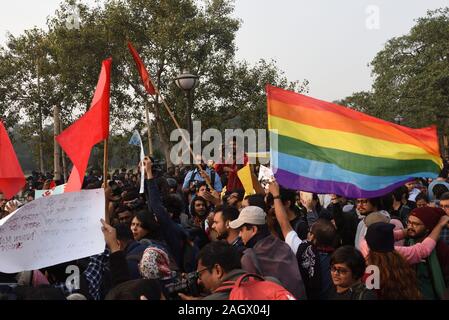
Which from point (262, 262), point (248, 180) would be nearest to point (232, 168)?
point (248, 180)

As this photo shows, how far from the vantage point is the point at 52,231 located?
359 cm

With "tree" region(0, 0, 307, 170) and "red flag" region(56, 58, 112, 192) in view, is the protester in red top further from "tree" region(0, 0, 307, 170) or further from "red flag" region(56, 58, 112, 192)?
"tree" region(0, 0, 307, 170)

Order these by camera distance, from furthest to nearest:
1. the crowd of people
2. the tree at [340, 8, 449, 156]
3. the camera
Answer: the tree at [340, 8, 449, 156]
the camera
the crowd of people

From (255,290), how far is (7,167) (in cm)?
417

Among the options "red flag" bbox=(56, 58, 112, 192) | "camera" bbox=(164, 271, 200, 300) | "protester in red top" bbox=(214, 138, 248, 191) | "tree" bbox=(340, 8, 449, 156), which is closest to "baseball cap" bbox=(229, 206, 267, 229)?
"camera" bbox=(164, 271, 200, 300)

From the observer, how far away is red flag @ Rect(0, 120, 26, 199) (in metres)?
5.94

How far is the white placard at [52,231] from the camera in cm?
338

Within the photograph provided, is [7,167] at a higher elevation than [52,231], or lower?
higher

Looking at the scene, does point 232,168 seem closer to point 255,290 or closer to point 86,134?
point 86,134

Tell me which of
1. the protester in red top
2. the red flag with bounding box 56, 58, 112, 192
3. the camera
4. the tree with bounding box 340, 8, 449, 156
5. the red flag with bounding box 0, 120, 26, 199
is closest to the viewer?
the camera

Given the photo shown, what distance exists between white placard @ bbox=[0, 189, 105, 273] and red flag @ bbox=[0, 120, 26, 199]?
2.58 meters

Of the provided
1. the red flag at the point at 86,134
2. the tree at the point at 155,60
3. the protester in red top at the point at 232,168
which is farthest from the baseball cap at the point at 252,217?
the tree at the point at 155,60

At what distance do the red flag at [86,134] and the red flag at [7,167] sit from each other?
49.9 inches
